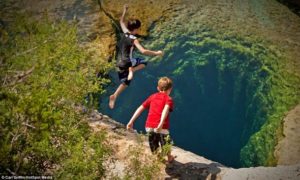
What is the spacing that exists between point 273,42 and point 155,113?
4478 millimetres

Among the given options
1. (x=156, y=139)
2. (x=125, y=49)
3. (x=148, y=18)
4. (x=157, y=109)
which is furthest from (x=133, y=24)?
(x=148, y=18)

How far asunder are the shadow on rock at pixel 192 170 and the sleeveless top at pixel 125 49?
1.75m

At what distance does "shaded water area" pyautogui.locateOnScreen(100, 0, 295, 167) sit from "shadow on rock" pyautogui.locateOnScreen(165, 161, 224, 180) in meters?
2.53

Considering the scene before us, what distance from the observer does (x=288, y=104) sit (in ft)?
24.8

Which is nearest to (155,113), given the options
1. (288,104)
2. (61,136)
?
(61,136)

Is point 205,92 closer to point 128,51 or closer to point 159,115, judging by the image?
point 128,51

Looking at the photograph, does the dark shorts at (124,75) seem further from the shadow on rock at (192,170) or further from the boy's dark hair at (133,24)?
the shadow on rock at (192,170)

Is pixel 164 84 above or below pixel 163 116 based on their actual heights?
above

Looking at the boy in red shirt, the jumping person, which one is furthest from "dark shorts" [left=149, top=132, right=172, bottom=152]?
the jumping person

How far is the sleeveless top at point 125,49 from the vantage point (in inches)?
240

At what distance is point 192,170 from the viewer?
559 cm

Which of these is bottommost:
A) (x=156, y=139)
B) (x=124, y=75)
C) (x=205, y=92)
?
(x=205, y=92)

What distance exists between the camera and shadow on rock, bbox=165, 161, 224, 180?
543 cm

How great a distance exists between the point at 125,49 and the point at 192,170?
2.12m
